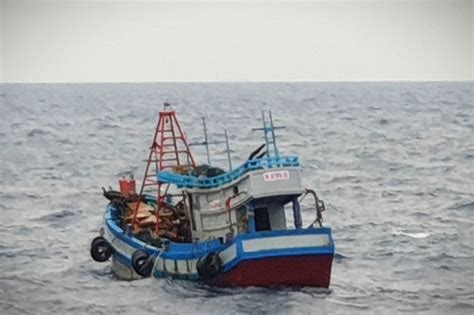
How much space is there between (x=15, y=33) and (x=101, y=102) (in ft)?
1.68

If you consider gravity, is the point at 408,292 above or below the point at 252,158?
below

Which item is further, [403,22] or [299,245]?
[403,22]

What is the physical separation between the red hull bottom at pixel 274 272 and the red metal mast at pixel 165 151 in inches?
17.5

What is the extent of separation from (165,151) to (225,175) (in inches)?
12.7

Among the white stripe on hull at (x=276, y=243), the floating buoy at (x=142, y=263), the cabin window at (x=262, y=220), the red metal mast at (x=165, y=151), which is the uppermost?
the red metal mast at (x=165, y=151)

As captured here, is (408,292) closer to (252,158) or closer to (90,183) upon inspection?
(252,158)

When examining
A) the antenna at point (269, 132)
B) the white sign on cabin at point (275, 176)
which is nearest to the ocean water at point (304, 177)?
the antenna at point (269, 132)

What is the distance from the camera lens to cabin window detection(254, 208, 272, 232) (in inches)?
181

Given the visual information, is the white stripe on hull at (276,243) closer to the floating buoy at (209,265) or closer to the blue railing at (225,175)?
the floating buoy at (209,265)

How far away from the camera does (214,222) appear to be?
4.68 metres

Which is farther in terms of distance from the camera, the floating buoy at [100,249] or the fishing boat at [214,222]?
the floating buoy at [100,249]

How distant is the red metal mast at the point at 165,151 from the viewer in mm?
4720

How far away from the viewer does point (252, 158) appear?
15.3 feet

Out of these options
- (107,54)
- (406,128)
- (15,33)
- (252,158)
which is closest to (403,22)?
(406,128)
